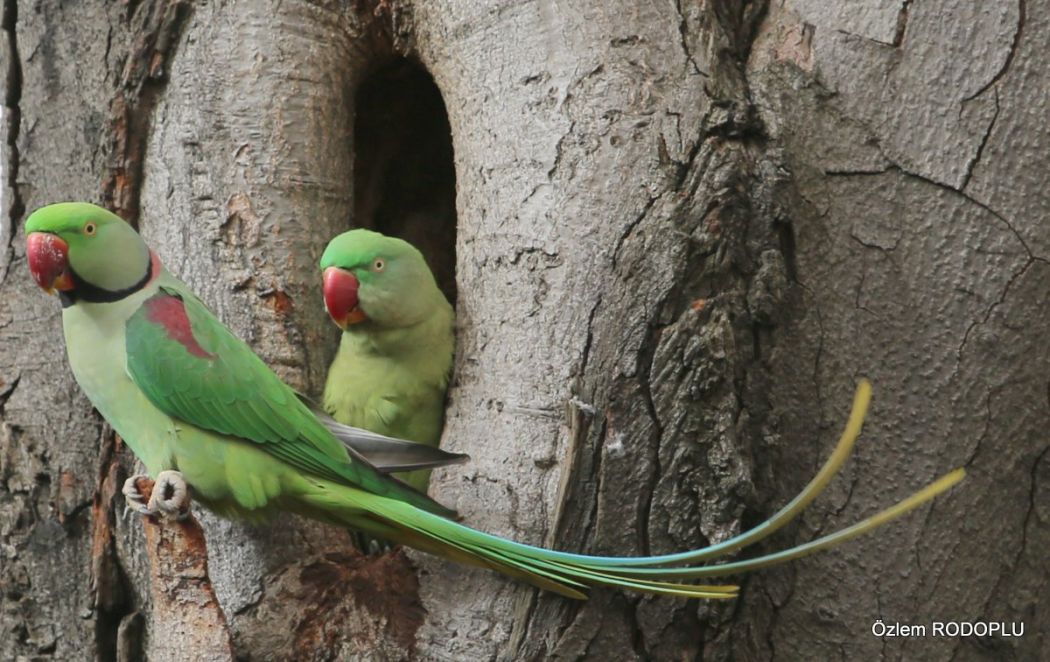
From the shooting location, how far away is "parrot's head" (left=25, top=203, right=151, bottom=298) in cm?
214

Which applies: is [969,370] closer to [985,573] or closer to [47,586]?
[985,573]

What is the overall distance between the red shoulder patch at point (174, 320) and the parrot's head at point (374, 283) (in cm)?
37

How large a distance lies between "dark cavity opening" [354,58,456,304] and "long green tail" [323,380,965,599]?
1340 mm

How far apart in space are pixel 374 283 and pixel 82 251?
0.69m

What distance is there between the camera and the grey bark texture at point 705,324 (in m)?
2.08

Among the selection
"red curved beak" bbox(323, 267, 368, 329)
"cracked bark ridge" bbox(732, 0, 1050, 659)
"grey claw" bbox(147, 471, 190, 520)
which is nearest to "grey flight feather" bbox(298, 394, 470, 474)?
"red curved beak" bbox(323, 267, 368, 329)

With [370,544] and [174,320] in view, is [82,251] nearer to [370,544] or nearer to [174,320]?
[174,320]

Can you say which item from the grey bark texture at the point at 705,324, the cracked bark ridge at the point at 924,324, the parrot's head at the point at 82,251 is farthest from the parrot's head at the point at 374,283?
the cracked bark ridge at the point at 924,324

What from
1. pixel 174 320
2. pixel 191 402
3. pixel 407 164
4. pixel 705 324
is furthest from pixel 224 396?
pixel 407 164

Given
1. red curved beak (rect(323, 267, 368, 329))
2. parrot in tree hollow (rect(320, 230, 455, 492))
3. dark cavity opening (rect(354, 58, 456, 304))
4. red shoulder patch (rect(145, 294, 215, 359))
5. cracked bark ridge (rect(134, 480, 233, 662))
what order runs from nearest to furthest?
cracked bark ridge (rect(134, 480, 233, 662))
red shoulder patch (rect(145, 294, 215, 359))
red curved beak (rect(323, 267, 368, 329))
parrot in tree hollow (rect(320, 230, 455, 492))
dark cavity opening (rect(354, 58, 456, 304))

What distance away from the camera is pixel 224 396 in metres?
2.23

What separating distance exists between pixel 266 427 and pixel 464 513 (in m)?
0.46

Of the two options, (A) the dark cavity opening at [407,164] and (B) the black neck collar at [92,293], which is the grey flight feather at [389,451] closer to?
(B) the black neck collar at [92,293]

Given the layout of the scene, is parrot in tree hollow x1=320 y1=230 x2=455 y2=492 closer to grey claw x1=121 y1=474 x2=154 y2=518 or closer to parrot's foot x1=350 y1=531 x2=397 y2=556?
parrot's foot x1=350 y1=531 x2=397 y2=556
